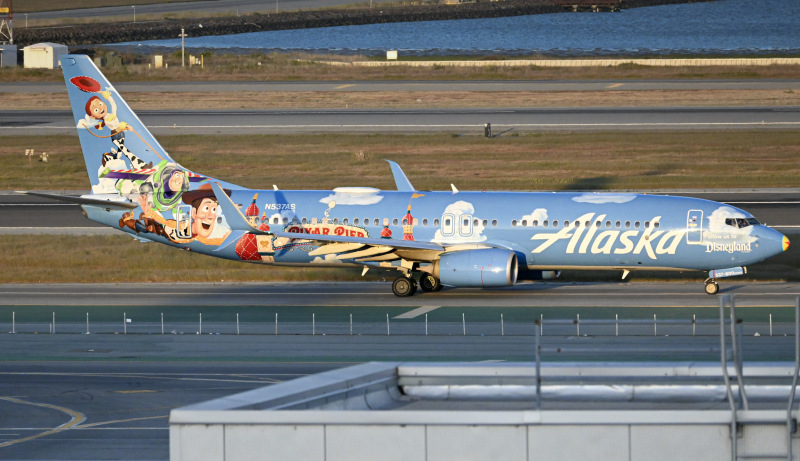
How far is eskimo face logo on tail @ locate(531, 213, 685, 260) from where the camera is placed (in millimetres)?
49156

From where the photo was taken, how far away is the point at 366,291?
53125mm

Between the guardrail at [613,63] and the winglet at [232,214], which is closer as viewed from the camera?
the winglet at [232,214]

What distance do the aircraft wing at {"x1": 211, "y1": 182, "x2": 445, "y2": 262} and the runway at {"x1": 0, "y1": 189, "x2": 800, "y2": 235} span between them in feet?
65.6

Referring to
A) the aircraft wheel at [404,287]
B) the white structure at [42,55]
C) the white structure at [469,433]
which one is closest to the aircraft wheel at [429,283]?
the aircraft wheel at [404,287]

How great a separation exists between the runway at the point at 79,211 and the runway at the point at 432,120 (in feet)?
67.8

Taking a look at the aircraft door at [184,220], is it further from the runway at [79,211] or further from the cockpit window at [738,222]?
the cockpit window at [738,222]

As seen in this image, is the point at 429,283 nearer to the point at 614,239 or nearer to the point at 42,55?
the point at 614,239

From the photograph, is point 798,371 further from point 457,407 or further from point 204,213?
point 204,213

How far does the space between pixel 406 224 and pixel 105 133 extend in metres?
14.6

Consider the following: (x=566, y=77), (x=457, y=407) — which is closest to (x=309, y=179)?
(x=566, y=77)

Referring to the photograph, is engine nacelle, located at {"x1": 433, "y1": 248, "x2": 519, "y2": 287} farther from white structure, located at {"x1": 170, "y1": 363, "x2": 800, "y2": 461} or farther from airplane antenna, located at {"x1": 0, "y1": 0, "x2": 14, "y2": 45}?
airplane antenna, located at {"x1": 0, "y1": 0, "x2": 14, "y2": 45}

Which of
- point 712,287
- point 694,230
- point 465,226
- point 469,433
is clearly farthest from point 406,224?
point 469,433

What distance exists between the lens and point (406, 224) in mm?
50844

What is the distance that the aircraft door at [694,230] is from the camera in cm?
4894
